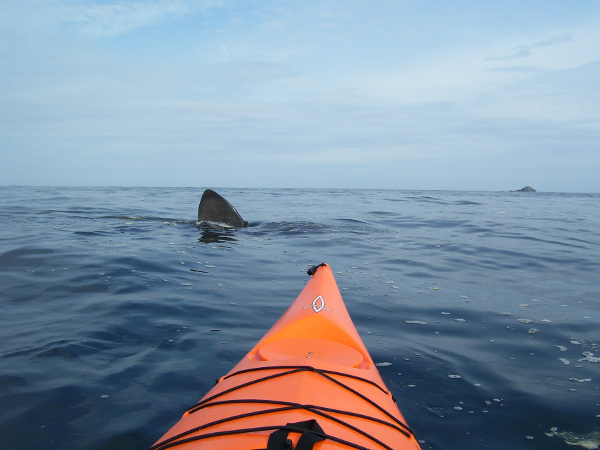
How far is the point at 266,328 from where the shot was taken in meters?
4.55

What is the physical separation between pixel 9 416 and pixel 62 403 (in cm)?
31

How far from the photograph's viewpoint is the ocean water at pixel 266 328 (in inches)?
114

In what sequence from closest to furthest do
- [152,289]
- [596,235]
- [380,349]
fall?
[380,349]
[152,289]
[596,235]

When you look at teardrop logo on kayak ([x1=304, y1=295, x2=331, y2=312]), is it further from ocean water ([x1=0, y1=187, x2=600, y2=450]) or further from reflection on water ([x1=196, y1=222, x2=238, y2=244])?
reflection on water ([x1=196, y1=222, x2=238, y2=244])

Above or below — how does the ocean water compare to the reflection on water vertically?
below

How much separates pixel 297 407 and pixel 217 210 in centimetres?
1055

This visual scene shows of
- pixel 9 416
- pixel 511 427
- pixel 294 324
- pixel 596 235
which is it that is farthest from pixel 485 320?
pixel 596 235

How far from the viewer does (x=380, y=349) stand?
407 cm

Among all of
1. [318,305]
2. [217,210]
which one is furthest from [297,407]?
[217,210]

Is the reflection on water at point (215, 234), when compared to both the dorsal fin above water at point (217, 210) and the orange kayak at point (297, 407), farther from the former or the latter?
the orange kayak at point (297, 407)

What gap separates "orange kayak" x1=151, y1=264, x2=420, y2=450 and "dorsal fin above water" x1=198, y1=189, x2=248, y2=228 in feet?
30.5

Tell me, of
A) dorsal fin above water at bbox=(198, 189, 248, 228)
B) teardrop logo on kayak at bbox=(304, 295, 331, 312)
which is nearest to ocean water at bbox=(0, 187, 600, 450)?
teardrop logo on kayak at bbox=(304, 295, 331, 312)

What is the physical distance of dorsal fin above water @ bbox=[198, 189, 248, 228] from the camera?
12141 millimetres

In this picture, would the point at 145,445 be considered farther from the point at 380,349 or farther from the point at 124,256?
the point at 124,256
